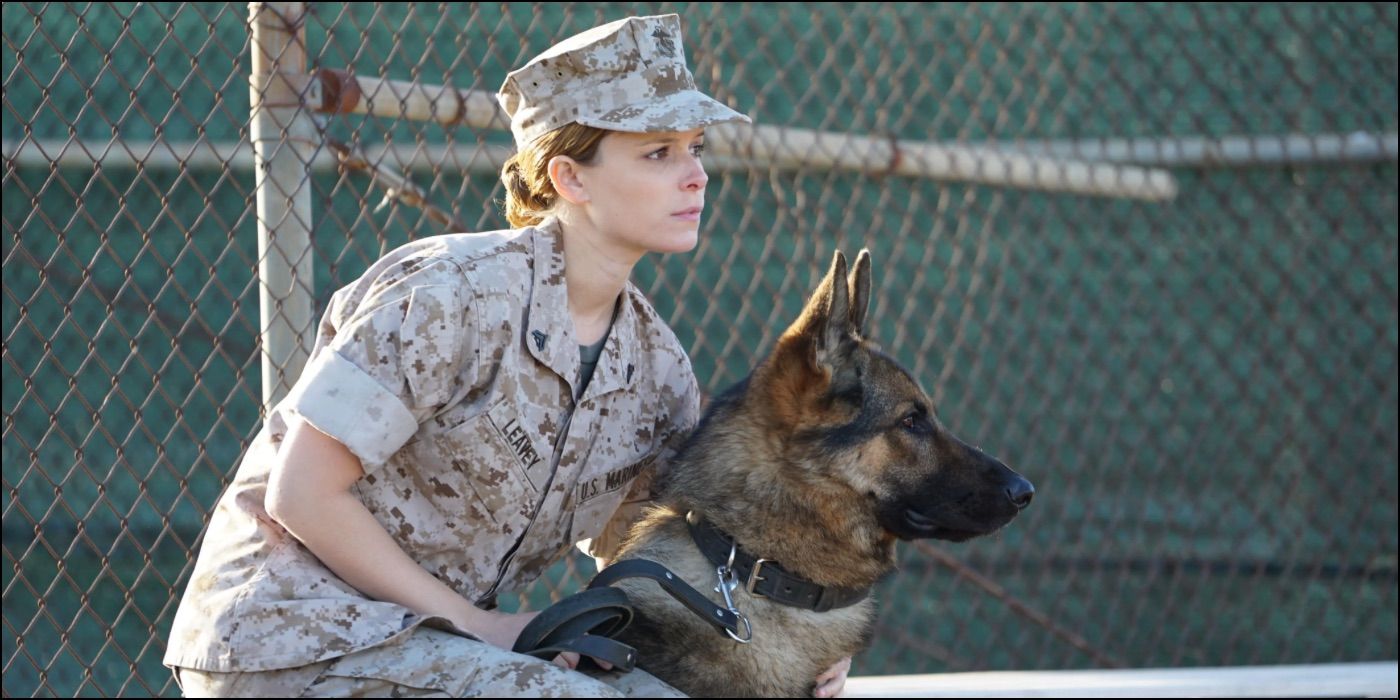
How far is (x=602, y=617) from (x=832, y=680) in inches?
21.0

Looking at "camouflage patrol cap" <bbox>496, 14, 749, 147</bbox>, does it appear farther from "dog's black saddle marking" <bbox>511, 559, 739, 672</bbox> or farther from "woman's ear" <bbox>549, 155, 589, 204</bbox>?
"dog's black saddle marking" <bbox>511, 559, 739, 672</bbox>

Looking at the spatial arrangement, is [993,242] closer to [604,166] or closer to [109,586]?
[604,166]

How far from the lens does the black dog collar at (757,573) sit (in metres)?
2.37

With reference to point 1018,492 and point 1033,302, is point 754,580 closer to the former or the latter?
point 1018,492

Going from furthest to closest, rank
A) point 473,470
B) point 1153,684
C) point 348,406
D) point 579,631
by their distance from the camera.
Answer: point 1153,684 < point 473,470 < point 579,631 < point 348,406

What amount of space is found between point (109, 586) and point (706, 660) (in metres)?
3.16

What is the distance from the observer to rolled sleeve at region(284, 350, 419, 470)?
6.49 feet

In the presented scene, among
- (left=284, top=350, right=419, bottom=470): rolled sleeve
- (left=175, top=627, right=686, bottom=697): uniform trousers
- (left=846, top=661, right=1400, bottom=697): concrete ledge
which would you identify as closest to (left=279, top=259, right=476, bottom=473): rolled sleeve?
(left=284, top=350, right=419, bottom=470): rolled sleeve

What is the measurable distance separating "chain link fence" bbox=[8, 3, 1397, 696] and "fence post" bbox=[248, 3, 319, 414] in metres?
1.64

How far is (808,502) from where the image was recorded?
2426 mm

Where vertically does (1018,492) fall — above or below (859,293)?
below

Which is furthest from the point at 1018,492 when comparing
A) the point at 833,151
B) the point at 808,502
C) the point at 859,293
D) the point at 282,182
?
the point at 282,182

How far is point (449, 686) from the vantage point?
1.99 meters

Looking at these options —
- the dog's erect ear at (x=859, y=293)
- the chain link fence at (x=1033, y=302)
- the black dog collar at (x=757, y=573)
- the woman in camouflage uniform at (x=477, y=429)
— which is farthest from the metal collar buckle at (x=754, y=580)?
the chain link fence at (x=1033, y=302)
